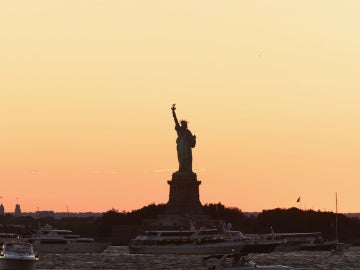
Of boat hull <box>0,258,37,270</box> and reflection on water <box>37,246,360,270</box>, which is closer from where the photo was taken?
boat hull <box>0,258,37,270</box>

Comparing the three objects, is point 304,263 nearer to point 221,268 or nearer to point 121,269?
point 121,269

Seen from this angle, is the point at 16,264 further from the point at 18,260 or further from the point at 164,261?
the point at 164,261

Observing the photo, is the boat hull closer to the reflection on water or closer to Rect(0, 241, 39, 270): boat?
Rect(0, 241, 39, 270): boat

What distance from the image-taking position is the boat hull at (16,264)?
134875mm

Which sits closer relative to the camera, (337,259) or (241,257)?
(241,257)

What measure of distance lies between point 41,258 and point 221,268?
2496 inches

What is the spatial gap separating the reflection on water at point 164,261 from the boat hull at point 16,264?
22217 mm

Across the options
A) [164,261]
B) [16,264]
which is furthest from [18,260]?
[164,261]

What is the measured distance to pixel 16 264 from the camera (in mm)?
134875

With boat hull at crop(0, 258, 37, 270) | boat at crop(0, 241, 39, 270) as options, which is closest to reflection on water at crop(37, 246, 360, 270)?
boat at crop(0, 241, 39, 270)

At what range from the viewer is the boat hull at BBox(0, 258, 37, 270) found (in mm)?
134875

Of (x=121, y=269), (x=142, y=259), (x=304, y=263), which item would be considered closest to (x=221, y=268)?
(x=121, y=269)

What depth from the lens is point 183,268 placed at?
158 meters

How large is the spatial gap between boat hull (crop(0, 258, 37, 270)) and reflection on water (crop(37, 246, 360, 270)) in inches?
875
